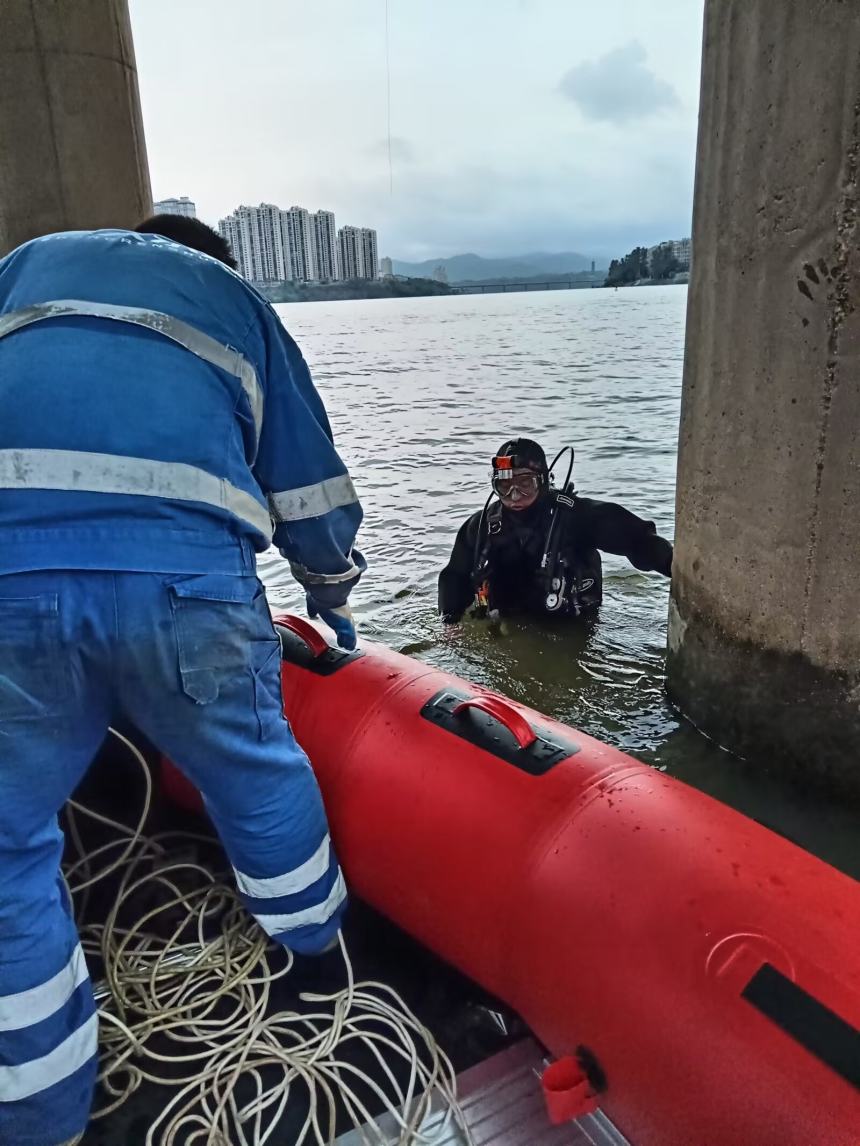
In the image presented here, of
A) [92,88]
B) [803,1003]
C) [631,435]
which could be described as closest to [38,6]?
[92,88]

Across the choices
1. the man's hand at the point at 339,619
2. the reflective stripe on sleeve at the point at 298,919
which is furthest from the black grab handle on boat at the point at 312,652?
the reflective stripe on sleeve at the point at 298,919

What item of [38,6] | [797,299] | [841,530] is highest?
[38,6]

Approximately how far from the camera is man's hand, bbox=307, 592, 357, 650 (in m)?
1.98

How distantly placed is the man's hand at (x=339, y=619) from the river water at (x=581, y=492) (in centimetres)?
137

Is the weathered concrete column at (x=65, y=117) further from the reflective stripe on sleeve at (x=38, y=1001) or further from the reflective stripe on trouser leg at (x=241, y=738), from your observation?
the reflective stripe on sleeve at (x=38, y=1001)

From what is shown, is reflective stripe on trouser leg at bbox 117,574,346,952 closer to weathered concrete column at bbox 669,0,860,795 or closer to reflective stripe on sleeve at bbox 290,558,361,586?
reflective stripe on sleeve at bbox 290,558,361,586

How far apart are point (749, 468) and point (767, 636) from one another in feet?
1.73

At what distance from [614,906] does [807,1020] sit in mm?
318

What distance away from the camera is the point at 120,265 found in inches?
56.9

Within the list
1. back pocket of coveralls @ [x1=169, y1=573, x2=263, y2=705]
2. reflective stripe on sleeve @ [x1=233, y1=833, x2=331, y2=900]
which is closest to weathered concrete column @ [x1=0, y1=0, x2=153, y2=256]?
back pocket of coveralls @ [x1=169, y1=573, x2=263, y2=705]

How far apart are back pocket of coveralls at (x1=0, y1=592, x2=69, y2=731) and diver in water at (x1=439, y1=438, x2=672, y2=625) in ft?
8.49

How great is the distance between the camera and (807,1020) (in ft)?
3.59

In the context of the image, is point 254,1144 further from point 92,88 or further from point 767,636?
point 92,88

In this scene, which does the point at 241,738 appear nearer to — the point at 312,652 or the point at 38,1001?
the point at 38,1001
